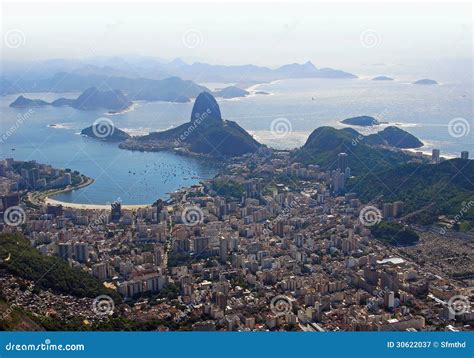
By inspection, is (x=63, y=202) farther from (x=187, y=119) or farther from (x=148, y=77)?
(x=148, y=77)

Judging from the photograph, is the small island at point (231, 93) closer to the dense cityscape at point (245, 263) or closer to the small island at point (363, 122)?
the small island at point (363, 122)

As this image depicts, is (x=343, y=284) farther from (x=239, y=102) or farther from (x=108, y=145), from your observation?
(x=239, y=102)

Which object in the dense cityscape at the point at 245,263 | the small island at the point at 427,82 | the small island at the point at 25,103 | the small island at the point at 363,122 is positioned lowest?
the dense cityscape at the point at 245,263

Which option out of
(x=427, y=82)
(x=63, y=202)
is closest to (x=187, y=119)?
(x=63, y=202)

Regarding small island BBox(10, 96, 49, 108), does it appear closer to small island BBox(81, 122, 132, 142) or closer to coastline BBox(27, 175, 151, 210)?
small island BBox(81, 122, 132, 142)
